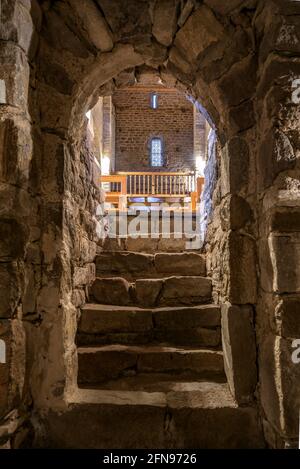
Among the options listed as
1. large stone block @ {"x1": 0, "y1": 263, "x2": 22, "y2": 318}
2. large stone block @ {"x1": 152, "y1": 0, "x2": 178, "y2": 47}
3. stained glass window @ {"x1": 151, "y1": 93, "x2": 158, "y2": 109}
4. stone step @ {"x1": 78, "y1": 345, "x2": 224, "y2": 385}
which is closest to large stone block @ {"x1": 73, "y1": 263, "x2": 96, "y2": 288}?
stone step @ {"x1": 78, "y1": 345, "x2": 224, "y2": 385}

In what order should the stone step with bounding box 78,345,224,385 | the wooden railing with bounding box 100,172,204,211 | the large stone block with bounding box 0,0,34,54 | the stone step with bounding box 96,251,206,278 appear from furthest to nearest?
1. the wooden railing with bounding box 100,172,204,211
2. the stone step with bounding box 96,251,206,278
3. the stone step with bounding box 78,345,224,385
4. the large stone block with bounding box 0,0,34,54

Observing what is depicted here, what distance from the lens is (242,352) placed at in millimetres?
1635

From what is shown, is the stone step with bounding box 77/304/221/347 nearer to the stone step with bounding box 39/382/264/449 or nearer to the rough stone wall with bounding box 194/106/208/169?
the stone step with bounding box 39/382/264/449

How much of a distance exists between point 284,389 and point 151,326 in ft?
3.40

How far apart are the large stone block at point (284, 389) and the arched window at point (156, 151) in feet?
35.0

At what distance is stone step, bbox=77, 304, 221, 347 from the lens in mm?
2176

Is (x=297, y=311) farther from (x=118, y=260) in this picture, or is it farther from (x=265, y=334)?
(x=118, y=260)

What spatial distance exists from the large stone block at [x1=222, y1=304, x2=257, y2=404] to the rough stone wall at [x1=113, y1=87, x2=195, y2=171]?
10291 mm

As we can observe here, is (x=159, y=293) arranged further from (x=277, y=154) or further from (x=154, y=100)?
(x=154, y=100)

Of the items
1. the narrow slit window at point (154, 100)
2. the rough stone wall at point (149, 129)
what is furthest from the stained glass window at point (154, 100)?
the rough stone wall at point (149, 129)

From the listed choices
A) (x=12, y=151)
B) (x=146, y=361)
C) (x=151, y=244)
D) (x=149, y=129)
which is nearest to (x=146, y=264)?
(x=151, y=244)

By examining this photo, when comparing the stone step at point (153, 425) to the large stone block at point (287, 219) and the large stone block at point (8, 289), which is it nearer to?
the large stone block at point (8, 289)

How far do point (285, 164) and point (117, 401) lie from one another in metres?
1.50
